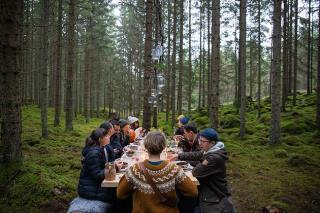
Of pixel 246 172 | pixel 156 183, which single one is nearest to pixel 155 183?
pixel 156 183

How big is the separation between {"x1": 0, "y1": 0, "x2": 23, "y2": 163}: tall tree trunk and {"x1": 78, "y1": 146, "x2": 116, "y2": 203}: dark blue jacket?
1.92 metres

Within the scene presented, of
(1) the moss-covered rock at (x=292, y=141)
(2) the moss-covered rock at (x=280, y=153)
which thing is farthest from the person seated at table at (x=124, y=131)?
(1) the moss-covered rock at (x=292, y=141)

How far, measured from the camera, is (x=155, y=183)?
9.52ft

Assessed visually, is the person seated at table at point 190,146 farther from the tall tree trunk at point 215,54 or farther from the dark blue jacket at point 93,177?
the tall tree trunk at point 215,54

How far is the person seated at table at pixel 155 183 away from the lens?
2910 millimetres

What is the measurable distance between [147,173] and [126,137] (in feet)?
17.6

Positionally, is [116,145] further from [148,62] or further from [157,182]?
[157,182]

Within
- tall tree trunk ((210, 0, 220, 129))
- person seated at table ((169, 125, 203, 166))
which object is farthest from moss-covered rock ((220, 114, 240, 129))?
person seated at table ((169, 125, 203, 166))

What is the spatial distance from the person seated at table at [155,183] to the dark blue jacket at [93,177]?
113 cm

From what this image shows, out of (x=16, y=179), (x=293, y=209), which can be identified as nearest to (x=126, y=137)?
(x=16, y=179)

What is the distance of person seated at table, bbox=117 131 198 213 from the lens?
115 inches

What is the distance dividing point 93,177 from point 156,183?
1507 millimetres

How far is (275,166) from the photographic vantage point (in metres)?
9.33

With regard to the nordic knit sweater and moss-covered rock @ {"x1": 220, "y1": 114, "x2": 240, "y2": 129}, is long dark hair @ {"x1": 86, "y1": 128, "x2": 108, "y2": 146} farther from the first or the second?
moss-covered rock @ {"x1": 220, "y1": 114, "x2": 240, "y2": 129}
